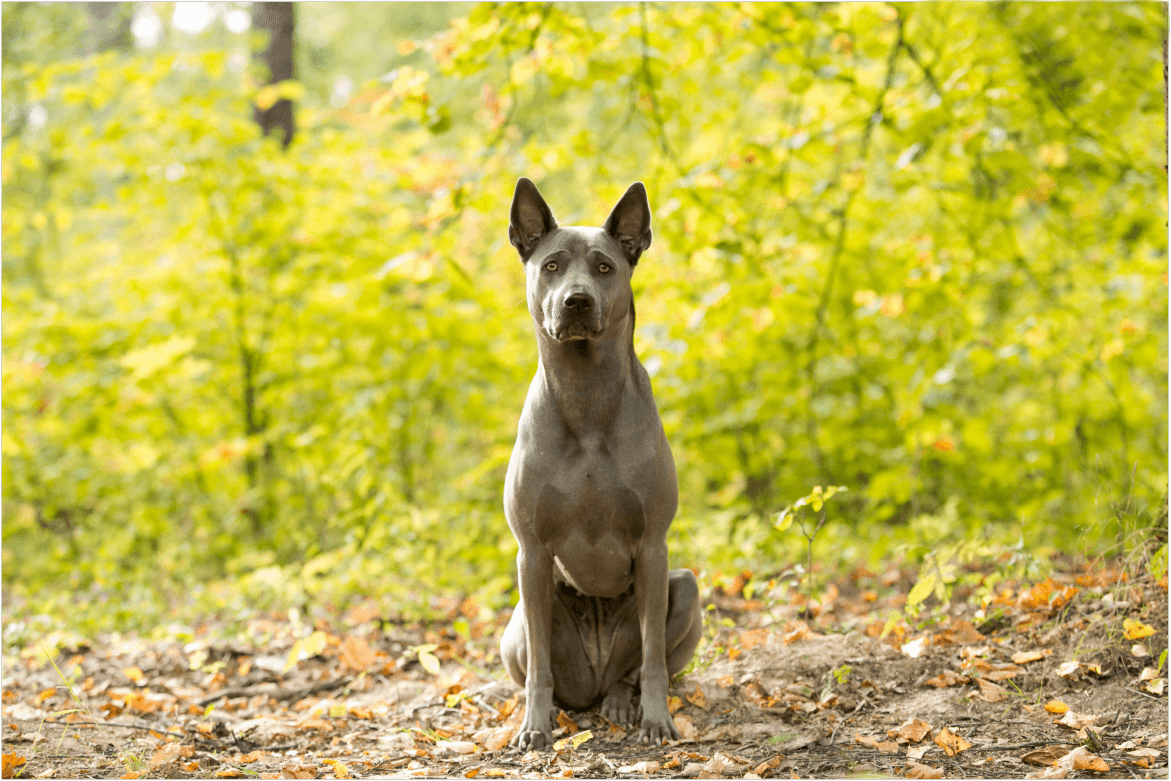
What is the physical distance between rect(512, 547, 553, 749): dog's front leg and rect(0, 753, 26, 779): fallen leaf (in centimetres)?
193

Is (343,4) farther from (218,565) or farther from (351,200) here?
(218,565)

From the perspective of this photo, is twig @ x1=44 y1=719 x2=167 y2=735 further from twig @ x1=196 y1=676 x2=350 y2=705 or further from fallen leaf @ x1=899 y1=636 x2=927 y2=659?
fallen leaf @ x1=899 y1=636 x2=927 y2=659

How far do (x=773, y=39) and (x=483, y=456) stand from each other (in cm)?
526

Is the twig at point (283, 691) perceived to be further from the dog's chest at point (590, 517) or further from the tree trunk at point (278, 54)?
the tree trunk at point (278, 54)

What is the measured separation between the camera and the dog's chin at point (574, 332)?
2928 millimetres

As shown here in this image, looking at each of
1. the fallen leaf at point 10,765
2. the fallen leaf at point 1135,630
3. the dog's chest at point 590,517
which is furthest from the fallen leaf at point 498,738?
the fallen leaf at point 1135,630

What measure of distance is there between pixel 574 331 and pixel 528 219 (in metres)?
0.57

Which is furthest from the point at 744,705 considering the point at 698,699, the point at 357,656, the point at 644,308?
the point at 644,308

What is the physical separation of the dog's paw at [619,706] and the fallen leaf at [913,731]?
106cm

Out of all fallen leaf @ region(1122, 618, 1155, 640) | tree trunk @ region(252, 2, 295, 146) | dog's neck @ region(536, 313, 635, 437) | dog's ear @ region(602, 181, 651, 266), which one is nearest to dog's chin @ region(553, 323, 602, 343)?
dog's neck @ region(536, 313, 635, 437)

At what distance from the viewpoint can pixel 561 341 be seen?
3070 mm

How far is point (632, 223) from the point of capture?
319 cm

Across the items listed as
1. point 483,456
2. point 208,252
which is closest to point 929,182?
point 483,456

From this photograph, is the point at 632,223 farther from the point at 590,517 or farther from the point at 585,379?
the point at 590,517
